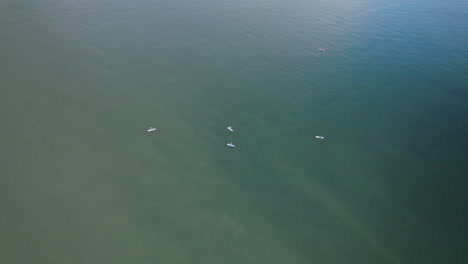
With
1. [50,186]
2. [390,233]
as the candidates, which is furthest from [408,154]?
[50,186]

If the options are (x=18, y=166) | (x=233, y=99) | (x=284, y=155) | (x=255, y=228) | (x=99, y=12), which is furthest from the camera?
(x=99, y=12)

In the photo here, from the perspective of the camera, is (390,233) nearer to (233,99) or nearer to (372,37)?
(233,99)

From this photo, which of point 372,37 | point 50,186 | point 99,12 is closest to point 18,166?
point 50,186

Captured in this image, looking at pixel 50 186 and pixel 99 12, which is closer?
pixel 50 186

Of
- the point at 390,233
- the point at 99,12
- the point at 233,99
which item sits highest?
the point at 99,12

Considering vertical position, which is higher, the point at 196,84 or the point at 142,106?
the point at 196,84

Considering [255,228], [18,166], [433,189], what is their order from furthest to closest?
1. [433,189]
2. [18,166]
3. [255,228]

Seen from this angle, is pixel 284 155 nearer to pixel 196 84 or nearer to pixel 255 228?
pixel 255 228
